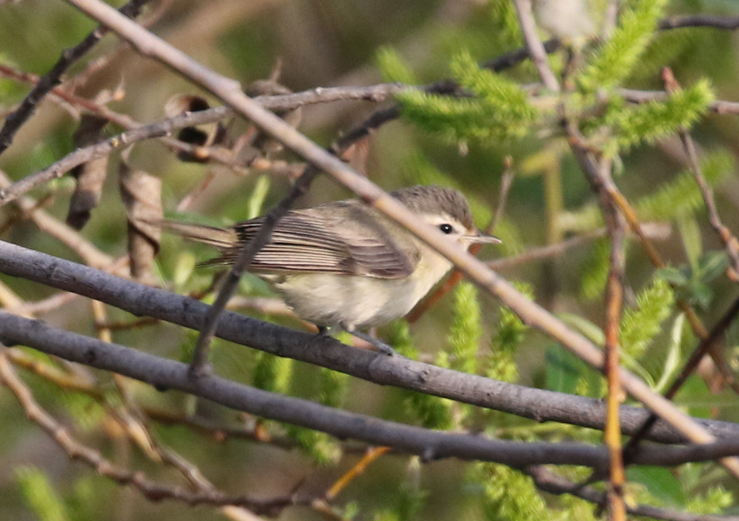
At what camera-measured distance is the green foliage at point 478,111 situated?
1898 mm

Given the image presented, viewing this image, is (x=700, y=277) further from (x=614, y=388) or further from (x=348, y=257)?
(x=614, y=388)

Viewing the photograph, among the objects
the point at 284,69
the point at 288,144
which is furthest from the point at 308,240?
the point at 284,69

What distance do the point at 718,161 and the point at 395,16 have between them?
11.4ft

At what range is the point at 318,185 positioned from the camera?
238 inches

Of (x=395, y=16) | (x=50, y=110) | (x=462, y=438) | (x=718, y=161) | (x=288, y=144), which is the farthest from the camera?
(x=395, y=16)

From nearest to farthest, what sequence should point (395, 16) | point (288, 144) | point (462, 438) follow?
point (288, 144) → point (462, 438) → point (395, 16)

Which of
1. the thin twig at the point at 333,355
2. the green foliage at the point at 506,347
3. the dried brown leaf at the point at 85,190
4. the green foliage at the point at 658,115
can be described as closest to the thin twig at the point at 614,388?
the green foliage at the point at 658,115

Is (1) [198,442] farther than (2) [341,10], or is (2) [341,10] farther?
(2) [341,10]

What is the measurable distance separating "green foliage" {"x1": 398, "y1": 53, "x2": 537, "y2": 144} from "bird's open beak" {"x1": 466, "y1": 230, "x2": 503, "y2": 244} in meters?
1.68

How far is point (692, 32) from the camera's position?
13.7 ft

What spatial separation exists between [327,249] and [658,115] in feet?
5.95

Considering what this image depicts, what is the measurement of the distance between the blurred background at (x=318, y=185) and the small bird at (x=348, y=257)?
0.34 m

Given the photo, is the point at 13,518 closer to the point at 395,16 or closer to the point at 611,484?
the point at 395,16

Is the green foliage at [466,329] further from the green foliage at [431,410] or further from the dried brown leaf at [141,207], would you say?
the dried brown leaf at [141,207]
